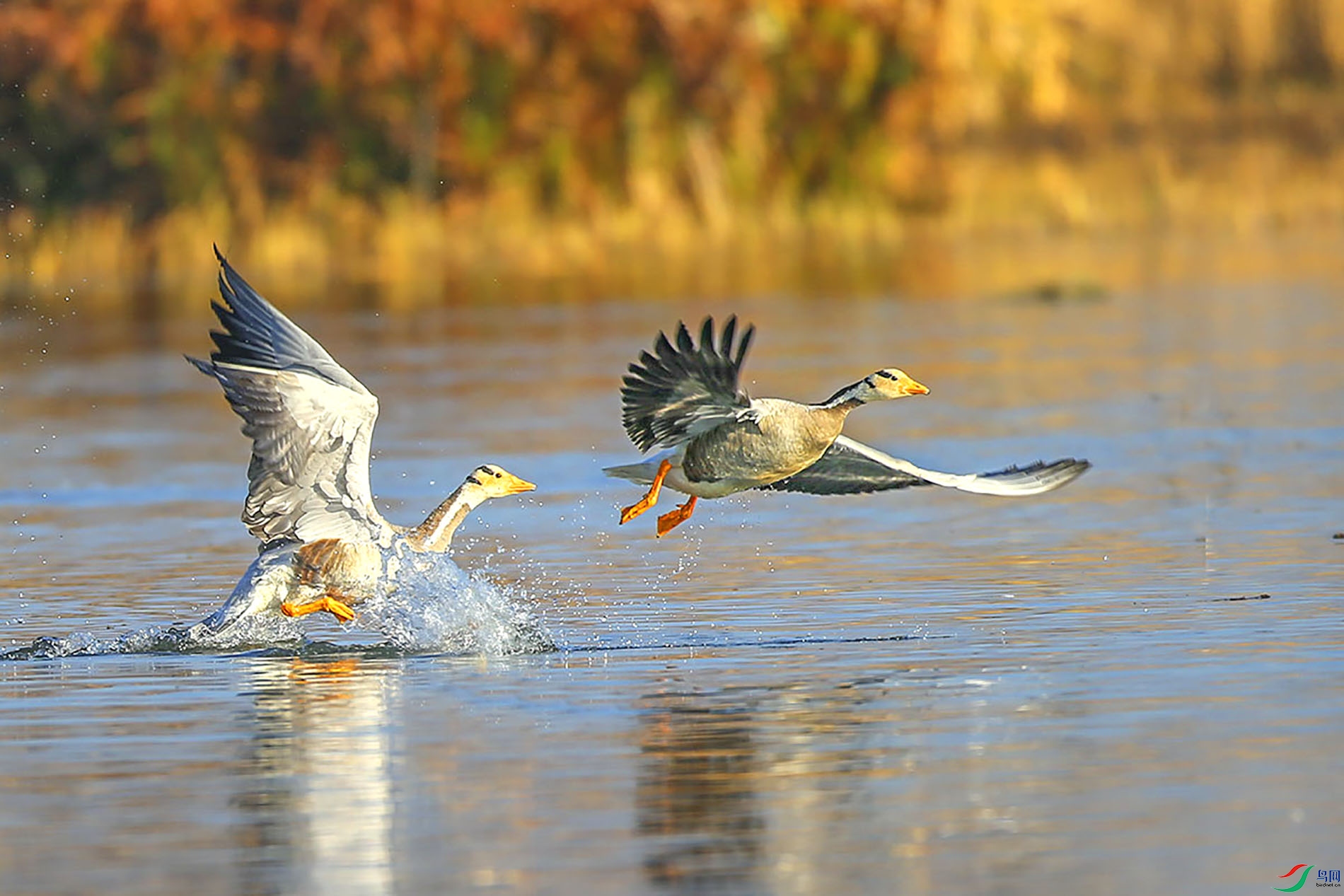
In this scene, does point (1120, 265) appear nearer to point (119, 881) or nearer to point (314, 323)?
point (314, 323)

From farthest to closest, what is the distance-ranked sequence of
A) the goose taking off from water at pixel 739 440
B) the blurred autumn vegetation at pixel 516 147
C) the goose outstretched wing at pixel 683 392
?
the blurred autumn vegetation at pixel 516 147
the goose taking off from water at pixel 739 440
the goose outstretched wing at pixel 683 392

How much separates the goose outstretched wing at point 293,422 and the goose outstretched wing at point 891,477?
1738mm

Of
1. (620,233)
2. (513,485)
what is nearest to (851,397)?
(513,485)

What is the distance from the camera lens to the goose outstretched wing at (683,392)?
10.4m

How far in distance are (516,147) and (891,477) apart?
2608 cm

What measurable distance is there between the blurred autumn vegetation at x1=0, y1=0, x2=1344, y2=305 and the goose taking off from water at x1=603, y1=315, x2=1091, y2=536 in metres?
22.7

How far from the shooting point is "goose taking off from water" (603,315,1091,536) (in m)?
10.5

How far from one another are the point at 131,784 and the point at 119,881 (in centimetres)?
118

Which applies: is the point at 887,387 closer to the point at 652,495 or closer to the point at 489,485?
the point at 652,495

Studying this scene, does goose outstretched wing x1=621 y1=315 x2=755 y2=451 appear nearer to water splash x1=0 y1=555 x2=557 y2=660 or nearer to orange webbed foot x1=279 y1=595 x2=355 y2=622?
water splash x1=0 y1=555 x2=557 y2=660

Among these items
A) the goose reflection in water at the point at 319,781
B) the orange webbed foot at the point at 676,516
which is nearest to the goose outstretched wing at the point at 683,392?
the orange webbed foot at the point at 676,516

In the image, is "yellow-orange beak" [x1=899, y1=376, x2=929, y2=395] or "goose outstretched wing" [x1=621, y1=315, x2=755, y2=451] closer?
"goose outstretched wing" [x1=621, y1=315, x2=755, y2=451]

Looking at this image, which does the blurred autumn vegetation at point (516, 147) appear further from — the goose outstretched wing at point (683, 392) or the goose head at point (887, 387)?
the goose outstretched wing at point (683, 392)

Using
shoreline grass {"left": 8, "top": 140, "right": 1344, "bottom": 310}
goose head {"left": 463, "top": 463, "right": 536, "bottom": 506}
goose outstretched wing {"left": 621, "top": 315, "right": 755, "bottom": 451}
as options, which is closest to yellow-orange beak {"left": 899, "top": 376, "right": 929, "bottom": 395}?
goose outstretched wing {"left": 621, "top": 315, "right": 755, "bottom": 451}
